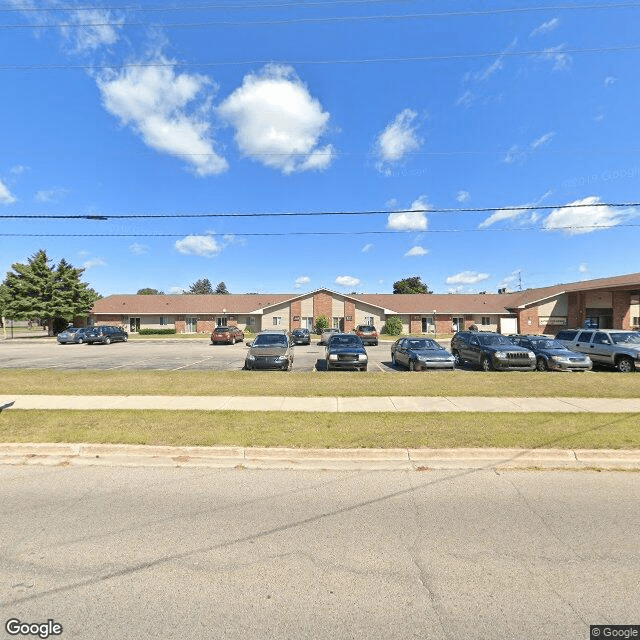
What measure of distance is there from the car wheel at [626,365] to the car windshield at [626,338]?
88 centimetres

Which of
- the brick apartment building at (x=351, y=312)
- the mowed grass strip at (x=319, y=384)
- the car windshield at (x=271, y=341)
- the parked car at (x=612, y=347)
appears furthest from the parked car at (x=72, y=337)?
the parked car at (x=612, y=347)

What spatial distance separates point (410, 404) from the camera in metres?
8.84

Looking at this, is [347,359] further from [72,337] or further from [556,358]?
[72,337]

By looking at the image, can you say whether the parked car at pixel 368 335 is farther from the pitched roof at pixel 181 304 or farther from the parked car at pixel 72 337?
the parked car at pixel 72 337

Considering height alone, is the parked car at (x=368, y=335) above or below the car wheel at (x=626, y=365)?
above

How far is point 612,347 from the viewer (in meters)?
15.5

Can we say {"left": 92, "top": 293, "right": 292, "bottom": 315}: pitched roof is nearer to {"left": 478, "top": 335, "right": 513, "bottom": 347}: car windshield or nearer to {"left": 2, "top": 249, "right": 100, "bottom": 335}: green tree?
{"left": 2, "top": 249, "right": 100, "bottom": 335}: green tree

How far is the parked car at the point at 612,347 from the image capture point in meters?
15.0

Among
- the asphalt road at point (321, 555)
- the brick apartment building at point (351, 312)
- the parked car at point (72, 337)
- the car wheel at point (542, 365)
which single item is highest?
the brick apartment building at point (351, 312)

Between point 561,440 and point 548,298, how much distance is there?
44587 millimetres

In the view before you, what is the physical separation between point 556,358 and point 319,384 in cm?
1007

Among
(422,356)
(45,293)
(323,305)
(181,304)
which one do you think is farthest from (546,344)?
(45,293)

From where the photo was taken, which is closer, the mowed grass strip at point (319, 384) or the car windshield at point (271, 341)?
the mowed grass strip at point (319, 384)

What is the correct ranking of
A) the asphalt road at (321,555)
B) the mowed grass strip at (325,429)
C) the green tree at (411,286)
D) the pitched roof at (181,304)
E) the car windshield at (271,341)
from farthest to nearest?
the green tree at (411,286), the pitched roof at (181,304), the car windshield at (271,341), the mowed grass strip at (325,429), the asphalt road at (321,555)
